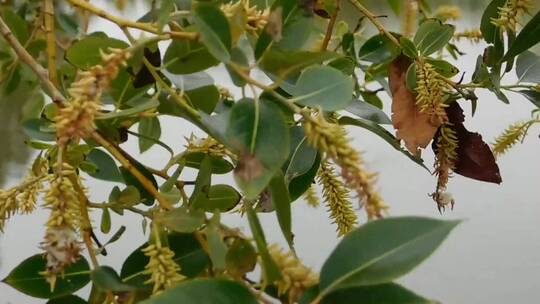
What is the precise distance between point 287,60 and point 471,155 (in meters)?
0.13

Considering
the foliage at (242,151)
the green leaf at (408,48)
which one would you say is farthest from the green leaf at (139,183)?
the green leaf at (408,48)

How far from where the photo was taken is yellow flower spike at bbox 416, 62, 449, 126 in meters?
0.23

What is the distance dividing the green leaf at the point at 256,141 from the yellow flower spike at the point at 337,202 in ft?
0.23

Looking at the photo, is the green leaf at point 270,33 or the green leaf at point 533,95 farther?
the green leaf at point 533,95

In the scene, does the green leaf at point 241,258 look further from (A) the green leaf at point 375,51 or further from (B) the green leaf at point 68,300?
(A) the green leaf at point 375,51

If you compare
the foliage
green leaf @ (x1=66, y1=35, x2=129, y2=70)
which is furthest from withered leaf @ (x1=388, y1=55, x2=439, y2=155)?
green leaf @ (x1=66, y1=35, x2=129, y2=70)

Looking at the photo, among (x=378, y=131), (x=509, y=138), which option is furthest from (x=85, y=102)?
(x=509, y=138)

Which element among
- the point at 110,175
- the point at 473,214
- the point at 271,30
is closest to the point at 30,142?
the point at 110,175

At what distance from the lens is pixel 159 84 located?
0.19 meters

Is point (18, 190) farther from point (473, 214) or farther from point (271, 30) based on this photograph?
point (473, 214)

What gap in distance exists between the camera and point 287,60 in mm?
149

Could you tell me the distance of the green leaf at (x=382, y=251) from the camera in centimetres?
13

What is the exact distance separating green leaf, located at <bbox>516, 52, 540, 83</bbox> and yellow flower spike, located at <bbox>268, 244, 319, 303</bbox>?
19cm

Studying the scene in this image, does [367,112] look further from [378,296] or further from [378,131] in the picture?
[378,296]
